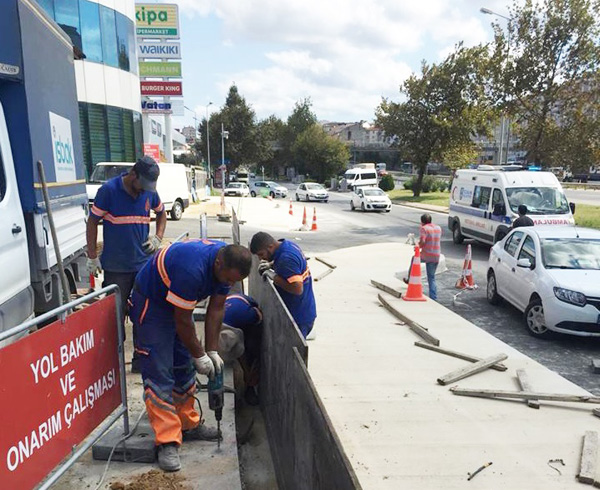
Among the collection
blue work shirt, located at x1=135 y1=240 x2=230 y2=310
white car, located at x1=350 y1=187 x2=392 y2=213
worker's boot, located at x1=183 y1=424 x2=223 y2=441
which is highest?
blue work shirt, located at x1=135 y1=240 x2=230 y2=310

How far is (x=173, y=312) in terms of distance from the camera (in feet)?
10.4

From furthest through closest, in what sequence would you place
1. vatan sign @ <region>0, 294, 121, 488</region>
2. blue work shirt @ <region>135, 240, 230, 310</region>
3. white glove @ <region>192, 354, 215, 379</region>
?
white glove @ <region>192, 354, 215, 379</region> → blue work shirt @ <region>135, 240, 230, 310</region> → vatan sign @ <region>0, 294, 121, 488</region>

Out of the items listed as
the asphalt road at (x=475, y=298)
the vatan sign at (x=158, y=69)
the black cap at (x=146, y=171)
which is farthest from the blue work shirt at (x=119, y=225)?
the vatan sign at (x=158, y=69)

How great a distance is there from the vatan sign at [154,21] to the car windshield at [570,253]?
2510 cm

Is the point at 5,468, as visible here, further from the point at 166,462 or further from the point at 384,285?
the point at 384,285

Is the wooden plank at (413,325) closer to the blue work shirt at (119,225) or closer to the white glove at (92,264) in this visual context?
the blue work shirt at (119,225)

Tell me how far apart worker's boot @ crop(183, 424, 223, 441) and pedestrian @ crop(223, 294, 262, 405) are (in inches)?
48.8

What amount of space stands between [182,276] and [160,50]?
90.1 feet

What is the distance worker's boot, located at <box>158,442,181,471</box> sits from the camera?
121 inches

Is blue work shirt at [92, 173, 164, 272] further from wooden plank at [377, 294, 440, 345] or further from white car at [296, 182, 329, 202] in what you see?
white car at [296, 182, 329, 202]

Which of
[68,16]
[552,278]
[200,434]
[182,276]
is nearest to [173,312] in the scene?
[182,276]

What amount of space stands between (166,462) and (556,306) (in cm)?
551

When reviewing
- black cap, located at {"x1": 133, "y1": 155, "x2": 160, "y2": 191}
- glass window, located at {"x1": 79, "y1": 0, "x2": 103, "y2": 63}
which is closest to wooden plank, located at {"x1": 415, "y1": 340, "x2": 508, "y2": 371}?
black cap, located at {"x1": 133, "y1": 155, "x2": 160, "y2": 191}

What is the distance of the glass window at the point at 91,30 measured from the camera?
71.7ft
